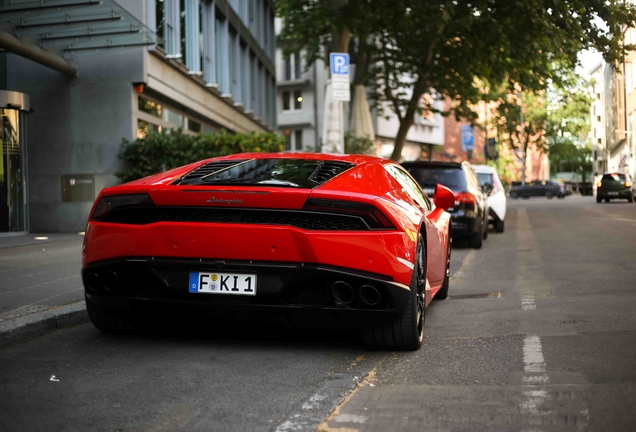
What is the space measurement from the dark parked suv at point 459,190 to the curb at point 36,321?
8.55 m

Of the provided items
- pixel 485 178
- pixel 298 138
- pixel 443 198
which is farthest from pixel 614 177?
pixel 443 198

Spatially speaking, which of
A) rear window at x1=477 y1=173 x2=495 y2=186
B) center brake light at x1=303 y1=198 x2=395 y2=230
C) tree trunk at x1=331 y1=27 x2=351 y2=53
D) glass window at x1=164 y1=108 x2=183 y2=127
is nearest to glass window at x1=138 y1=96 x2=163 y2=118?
glass window at x1=164 y1=108 x2=183 y2=127

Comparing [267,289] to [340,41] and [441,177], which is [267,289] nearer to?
[441,177]

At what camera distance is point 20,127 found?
18203 mm

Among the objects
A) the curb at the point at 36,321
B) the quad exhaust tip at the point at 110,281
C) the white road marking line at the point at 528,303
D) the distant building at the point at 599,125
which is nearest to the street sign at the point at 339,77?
the white road marking line at the point at 528,303

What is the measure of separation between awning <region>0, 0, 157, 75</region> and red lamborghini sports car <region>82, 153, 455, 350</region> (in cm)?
1186

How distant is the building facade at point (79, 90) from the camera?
17.6 meters

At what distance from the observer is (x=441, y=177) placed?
1500cm

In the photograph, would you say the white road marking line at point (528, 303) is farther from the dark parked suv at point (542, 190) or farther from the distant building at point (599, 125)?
the distant building at point (599, 125)

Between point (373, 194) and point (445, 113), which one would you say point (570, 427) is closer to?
point (373, 194)

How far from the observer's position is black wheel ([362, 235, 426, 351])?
213 inches

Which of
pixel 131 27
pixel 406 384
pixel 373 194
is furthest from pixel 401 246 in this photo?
pixel 131 27

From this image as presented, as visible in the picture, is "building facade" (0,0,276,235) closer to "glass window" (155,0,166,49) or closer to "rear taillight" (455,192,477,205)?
"glass window" (155,0,166,49)

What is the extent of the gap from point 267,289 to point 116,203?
3.50 feet
